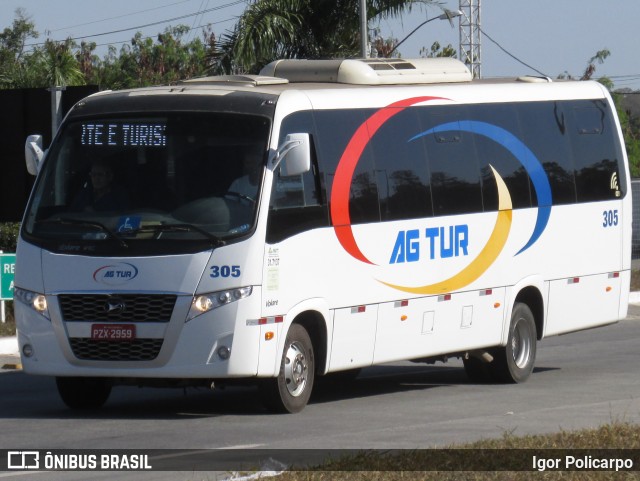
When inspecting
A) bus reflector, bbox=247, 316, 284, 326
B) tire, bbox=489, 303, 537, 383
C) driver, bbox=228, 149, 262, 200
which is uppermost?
driver, bbox=228, 149, 262, 200

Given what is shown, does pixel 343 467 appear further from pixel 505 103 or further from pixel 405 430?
pixel 505 103

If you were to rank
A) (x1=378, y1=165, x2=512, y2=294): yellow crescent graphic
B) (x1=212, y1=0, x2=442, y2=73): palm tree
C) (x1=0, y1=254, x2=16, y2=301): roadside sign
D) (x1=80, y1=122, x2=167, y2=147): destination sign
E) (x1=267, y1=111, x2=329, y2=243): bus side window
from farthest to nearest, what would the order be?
(x1=212, y1=0, x2=442, y2=73): palm tree
(x1=0, y1=254, x2=16, y2=301): roadside sign
(x1=378, y1=165, x2=512, y2=294): yellow crescent graphic
(x1=80, y1=122, x2=167, y2=147): destination sign
(x1=267, y1=111, x2=329, y2=243): bus side window

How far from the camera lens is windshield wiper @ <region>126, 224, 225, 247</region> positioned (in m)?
12.6

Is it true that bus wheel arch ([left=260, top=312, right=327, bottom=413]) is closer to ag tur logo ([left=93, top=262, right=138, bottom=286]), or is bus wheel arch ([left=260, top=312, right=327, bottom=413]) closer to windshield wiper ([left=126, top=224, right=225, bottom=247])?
windshield wiper ([left=126, top=224, right=225, bottom=247])

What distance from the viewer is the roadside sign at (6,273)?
2256cm

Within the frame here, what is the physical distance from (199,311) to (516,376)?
498cm

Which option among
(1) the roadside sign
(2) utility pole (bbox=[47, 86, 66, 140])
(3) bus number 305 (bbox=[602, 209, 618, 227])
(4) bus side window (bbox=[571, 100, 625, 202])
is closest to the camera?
(4) bus side window (bbox=[571, 100, 625, 202])

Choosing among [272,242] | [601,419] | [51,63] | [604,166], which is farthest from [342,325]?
[51,63]

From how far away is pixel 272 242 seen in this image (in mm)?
12836

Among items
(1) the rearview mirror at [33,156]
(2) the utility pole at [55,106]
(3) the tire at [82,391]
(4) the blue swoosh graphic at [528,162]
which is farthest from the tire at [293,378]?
(2) the utility pole at [55,106]

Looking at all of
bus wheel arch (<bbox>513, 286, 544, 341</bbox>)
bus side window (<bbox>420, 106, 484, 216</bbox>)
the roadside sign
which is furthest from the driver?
the roadside sign

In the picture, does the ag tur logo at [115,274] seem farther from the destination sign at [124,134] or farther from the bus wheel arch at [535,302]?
the bus wheel arch at [535,302]

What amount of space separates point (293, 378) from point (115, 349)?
1563 mm

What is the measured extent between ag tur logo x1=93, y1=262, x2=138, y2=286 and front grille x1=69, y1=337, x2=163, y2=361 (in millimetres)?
511
